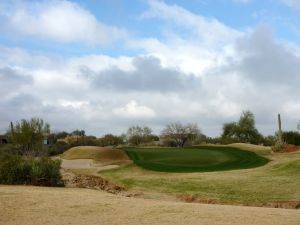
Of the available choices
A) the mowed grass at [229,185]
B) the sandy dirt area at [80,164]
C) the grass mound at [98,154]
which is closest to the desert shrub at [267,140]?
the grass mound at [98,154]

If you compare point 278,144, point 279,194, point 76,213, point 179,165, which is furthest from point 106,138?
point 76,213

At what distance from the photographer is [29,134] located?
4866 centimetres

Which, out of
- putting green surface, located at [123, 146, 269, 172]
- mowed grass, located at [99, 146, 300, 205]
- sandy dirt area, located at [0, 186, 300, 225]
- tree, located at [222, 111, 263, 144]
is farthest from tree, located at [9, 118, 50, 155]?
tree, located at [222, 111, 263, 144]

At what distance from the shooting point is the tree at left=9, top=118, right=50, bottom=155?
48469 millimetres

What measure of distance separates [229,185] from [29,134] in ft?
95.6

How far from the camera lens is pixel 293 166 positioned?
29.3 m

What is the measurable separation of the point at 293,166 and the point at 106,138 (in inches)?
2621

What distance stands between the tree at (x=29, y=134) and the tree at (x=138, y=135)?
4202 cm

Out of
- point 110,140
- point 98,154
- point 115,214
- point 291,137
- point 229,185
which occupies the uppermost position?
point 110,140

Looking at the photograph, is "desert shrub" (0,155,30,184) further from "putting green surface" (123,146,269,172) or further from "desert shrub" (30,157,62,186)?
"putting green surface" (123,146,269,172)

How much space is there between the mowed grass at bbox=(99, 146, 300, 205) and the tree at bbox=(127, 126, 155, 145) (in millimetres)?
59678

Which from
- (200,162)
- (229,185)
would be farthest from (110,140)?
(229,185)

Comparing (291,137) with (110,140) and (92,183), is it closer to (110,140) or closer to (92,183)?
(92,183)

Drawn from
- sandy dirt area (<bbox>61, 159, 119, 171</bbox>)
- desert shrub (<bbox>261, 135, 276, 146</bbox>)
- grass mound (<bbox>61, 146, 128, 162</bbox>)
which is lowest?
sandy dirt area (<bbox>61, 159, 119, 171</bbox>)
